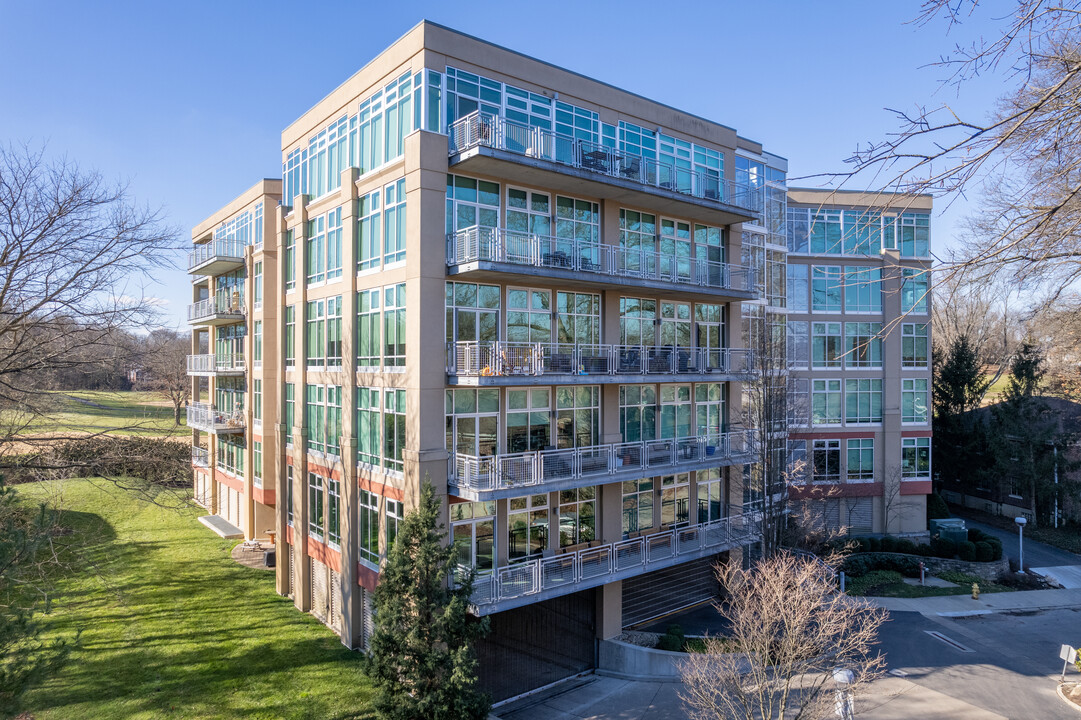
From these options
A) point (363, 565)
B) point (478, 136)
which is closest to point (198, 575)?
point (363, 565)

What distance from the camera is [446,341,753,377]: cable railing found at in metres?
15.4

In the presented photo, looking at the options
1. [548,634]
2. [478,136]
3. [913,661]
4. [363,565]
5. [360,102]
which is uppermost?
[360,102]

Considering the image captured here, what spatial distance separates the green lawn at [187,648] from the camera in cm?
1455

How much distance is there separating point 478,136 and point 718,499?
14.8 m

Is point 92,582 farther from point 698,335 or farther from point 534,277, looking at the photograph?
point 698,335

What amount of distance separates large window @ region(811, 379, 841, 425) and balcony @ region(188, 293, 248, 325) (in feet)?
89.5

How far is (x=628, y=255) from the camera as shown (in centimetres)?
1866

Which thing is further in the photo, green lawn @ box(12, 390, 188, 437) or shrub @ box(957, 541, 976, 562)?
shrub @ box(957, 541, 976, 562)

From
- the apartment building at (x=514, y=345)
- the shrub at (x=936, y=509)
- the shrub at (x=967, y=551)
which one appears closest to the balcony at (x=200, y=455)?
the apartment building at (x=514, y=345)

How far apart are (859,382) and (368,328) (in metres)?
24.3

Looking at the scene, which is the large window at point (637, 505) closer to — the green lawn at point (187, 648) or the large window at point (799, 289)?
the green lawn at point (187, 648)

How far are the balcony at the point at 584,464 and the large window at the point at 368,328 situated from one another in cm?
404

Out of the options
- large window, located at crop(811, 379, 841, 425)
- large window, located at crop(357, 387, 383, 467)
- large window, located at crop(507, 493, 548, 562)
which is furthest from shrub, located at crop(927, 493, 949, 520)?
large window, located at crop(357, 387, 383, 467)

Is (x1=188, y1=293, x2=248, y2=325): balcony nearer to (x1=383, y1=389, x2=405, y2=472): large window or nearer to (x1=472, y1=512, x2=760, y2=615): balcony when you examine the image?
(x1=383, y1=389, x2=405, y2=472): large window
